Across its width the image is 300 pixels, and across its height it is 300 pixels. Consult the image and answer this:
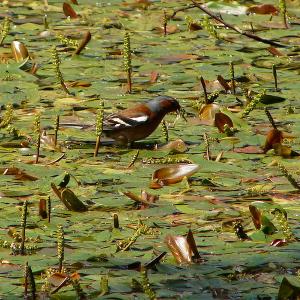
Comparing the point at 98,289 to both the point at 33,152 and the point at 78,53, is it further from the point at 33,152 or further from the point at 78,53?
the point at 78,53

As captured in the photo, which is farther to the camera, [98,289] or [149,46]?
[149,46]

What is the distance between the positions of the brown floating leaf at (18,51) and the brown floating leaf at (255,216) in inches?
159

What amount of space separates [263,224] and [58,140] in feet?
6.80

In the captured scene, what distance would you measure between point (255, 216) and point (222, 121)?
Result: 6.41 ft

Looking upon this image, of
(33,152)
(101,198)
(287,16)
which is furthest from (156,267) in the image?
(287,16)

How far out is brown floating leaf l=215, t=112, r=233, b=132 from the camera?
7289mm

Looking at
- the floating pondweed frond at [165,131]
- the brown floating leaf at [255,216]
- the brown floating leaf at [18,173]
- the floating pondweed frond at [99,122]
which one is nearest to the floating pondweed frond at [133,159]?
the floating pondweed frond at [99,122]

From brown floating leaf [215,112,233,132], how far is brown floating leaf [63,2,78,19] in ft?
12.4

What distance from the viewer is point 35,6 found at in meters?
11.3

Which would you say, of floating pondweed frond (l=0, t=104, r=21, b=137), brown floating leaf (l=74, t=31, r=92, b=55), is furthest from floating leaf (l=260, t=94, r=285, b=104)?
brown floating leaf (l=74, t=31, r=92, b=55)

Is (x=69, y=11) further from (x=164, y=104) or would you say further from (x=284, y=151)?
(x=284, y=151)

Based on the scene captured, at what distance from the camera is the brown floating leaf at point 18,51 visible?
29.9 feet

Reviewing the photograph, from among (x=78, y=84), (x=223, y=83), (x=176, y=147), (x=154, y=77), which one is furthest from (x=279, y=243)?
(x=154, y=77)

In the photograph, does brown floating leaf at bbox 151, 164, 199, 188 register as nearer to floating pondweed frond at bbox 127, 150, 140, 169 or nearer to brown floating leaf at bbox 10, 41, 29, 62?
floating pondweed frond at bbox 127, 150, 140, 169
